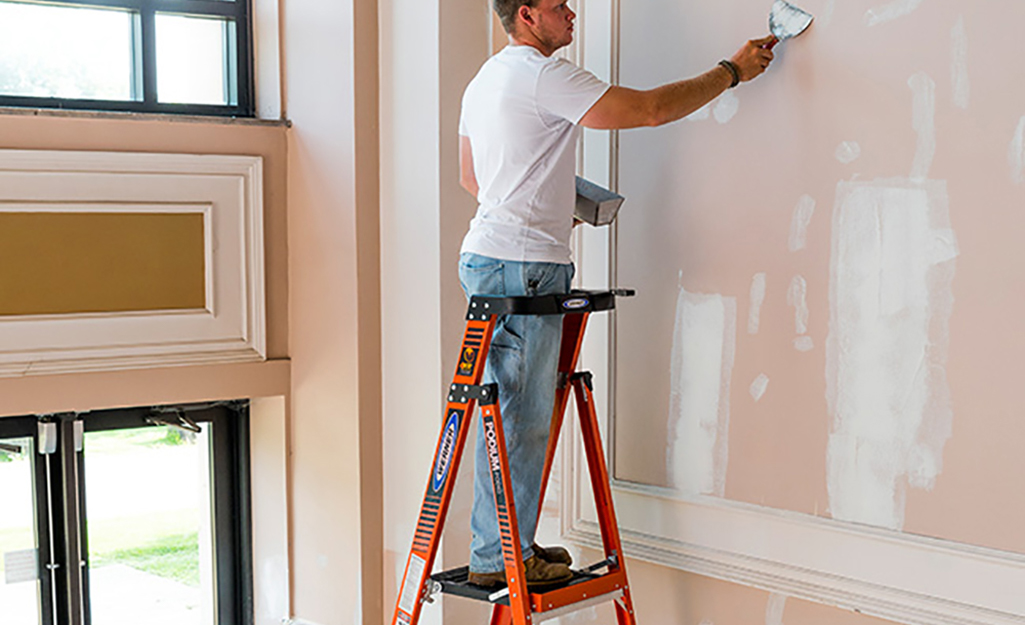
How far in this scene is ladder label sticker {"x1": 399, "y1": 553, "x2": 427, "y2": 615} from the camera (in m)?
2.24

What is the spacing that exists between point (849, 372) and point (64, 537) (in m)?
2.16

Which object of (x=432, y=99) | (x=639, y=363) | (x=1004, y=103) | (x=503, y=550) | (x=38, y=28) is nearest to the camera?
(x=1004, y=103)

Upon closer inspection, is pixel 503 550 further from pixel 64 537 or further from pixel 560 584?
pixel 64 537

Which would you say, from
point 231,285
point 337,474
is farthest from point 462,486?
point 231,285

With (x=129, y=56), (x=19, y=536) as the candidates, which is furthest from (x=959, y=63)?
(x=19, y=536)

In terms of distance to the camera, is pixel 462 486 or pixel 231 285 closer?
pixel 462 486

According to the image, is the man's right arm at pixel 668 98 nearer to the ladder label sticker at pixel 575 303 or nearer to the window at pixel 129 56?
the ladder label sticker at pixel 575 303

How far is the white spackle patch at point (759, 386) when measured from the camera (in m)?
2.30

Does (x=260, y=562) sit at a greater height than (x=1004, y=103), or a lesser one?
lesser

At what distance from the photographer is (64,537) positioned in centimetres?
306

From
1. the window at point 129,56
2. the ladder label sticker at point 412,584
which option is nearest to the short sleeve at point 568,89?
the ladder label sticker at point 412,584

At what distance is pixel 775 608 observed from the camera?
2.29 m

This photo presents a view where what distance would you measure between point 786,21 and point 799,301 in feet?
1.85

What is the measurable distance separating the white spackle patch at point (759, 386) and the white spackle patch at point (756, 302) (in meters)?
0.10
